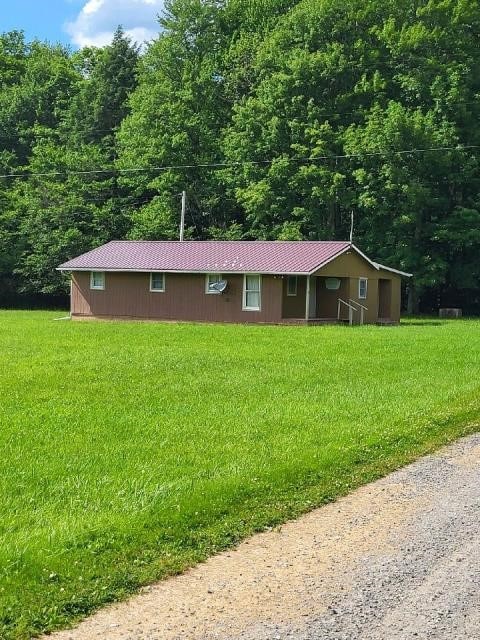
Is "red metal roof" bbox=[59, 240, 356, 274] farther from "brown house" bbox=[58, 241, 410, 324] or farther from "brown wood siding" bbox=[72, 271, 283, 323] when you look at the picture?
"brown wood siding" bbox=[72, 271, 283, 323]

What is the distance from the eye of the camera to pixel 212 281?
29219 mm

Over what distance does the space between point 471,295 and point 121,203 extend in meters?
22.0

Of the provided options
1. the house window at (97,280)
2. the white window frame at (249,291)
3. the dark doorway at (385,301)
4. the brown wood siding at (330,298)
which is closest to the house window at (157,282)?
the house window at (97,280)

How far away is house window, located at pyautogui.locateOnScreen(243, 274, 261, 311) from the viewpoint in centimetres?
2847

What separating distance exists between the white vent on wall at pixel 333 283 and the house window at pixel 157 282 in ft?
21.7

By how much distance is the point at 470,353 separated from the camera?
16.7 m

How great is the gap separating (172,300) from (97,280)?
385 cm

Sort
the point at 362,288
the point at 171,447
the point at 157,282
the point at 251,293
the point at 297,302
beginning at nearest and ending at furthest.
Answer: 1. the point at 171,447
2. the point at 251,293
3. the point at 297,302
4. the point at 157,282
5. the point at 362,288

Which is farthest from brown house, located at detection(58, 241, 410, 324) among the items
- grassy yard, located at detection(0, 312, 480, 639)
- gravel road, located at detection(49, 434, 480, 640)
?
gravel road, located at detection(49, 434, 480, 640)

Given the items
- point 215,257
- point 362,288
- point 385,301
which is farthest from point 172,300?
point 385,301

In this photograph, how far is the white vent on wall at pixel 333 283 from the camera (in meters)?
30.0

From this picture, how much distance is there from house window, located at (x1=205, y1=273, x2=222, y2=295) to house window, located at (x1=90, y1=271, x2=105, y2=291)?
196 inches

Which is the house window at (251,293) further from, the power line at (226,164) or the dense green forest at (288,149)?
the power line at (226,164)

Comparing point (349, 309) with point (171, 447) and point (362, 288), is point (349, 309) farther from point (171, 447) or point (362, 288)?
point (171, 447)
